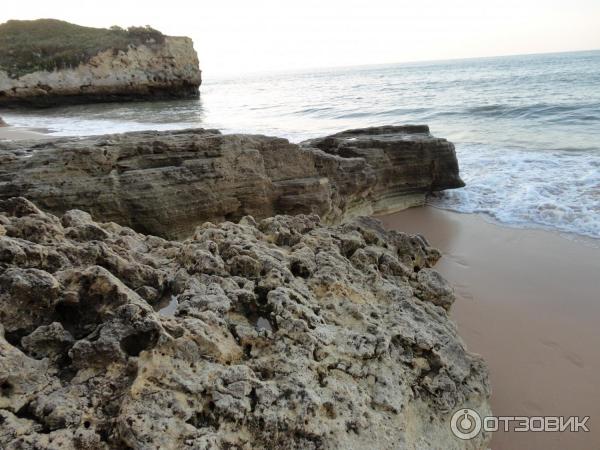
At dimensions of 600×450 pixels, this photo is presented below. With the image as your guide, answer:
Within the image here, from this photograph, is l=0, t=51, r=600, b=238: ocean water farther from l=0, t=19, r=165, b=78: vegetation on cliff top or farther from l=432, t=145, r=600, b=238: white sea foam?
l=0, t=19, r=165, b=78: vegetation on cliff top

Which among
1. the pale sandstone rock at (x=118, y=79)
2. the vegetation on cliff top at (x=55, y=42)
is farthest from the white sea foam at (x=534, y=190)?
the vegetation on cliff top at (x=55, y=42)

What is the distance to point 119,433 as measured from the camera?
58.9 inches

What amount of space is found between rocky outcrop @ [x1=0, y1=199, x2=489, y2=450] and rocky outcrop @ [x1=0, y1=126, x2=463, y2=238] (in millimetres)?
1275

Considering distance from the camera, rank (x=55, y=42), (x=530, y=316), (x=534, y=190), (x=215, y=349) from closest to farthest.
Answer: (x=215, y=349) < (x=530, y=316) < (x=534, y=190) < (x=55, y=42)

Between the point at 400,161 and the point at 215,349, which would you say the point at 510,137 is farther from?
the point at 215,349

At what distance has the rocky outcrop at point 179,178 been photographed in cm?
396

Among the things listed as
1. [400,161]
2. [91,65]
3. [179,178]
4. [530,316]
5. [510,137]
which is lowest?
[530,316]

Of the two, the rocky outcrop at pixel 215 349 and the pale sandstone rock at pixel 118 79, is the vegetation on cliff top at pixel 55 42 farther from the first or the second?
the rocky outcrop at pixel 215 349

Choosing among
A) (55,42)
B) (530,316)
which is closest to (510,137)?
(530,316)

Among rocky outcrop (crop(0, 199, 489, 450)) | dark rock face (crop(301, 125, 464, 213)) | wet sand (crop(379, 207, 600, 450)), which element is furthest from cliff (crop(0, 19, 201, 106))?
rocky outcrop (crop(0, 199, 489, 450))

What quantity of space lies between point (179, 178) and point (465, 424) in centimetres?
339

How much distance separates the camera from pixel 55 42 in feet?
95.0

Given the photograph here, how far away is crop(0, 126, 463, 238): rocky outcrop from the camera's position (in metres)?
3.96

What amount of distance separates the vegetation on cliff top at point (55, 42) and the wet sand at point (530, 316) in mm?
27941
